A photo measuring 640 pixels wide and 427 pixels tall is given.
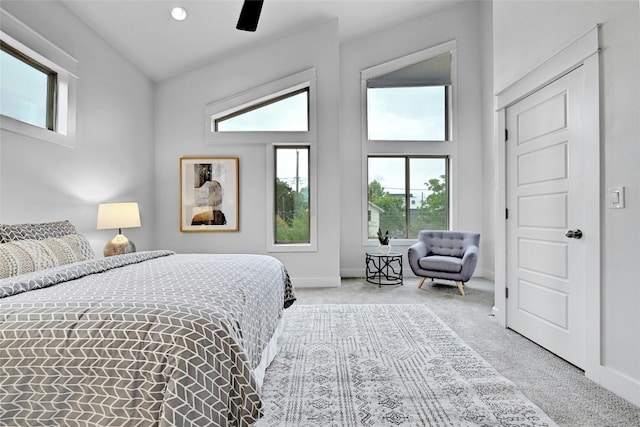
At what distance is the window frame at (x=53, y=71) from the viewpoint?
2.42m

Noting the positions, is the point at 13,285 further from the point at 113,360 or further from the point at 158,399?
the point at 158,399

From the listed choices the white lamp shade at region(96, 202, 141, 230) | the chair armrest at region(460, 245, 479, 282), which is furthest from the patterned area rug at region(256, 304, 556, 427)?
the white lamp shade at region(96, 202, 141, 230)

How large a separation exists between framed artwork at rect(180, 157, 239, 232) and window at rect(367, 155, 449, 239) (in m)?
2.32

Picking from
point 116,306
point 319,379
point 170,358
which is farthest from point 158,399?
point 319,379

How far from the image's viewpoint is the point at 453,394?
1.82 m

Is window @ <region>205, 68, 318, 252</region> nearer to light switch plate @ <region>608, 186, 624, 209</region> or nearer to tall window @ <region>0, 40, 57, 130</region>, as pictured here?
tall window @ <region>0, 40, 57, 130</region>

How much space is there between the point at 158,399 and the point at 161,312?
0.26 meters

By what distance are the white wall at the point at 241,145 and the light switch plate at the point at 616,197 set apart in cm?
311

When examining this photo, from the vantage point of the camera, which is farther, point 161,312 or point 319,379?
point 319,379

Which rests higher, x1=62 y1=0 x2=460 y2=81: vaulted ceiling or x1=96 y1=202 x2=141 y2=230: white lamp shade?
x1=62 y1=0 x2=460 y2=81: vaulted ceiling

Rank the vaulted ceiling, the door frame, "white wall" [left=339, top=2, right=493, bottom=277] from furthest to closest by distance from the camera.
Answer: "white wall" [left=339, top=2, right=493, bottom=277], the vaulted ceiling, the door frame

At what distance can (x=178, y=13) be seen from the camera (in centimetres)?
360

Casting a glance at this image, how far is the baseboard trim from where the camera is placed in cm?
461

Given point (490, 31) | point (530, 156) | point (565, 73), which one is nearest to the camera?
point (565, 73)
